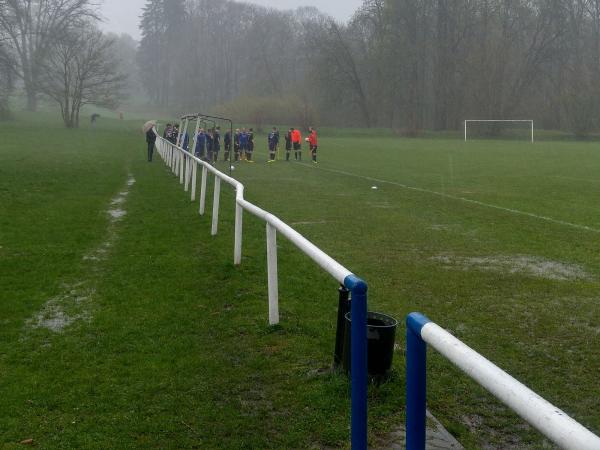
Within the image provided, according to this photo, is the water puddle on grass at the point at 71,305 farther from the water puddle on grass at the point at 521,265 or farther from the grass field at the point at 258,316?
the water puddle on grass at the point at 521,265

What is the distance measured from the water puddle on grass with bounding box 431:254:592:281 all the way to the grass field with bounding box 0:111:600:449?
0.04 m

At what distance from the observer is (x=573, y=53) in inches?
2680

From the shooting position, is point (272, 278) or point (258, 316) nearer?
point (272, 278)

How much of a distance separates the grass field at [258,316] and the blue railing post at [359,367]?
1.86 ft

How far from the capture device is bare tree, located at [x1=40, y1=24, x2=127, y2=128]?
2296 inches

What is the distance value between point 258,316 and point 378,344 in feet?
6.60

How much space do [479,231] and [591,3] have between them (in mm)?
65499

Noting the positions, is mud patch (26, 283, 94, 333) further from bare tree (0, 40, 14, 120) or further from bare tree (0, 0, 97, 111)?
bare tree (0, 0, 97, 111)

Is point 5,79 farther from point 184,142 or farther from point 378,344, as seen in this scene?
point 378,344

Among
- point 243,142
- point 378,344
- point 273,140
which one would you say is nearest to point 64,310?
point 378,344

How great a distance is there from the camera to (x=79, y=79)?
58.2 meters

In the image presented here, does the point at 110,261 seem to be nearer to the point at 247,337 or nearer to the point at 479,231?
the point at 247,337

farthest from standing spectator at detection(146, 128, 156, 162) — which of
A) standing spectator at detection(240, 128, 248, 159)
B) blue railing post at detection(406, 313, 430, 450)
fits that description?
blue railing post at detection(406, 313, 430, 450)

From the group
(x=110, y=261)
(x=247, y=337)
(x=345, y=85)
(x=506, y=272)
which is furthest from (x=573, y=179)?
(x=345, y=85)
